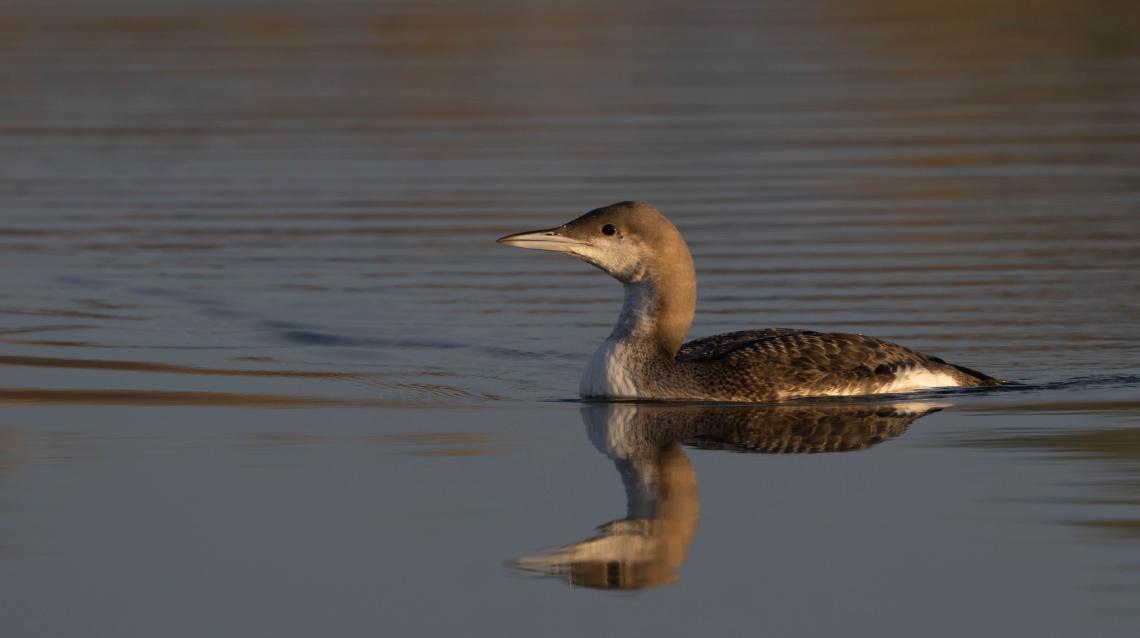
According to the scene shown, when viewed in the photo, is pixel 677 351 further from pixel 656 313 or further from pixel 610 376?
pixel 610 376

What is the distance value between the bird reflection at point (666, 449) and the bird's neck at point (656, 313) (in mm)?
363

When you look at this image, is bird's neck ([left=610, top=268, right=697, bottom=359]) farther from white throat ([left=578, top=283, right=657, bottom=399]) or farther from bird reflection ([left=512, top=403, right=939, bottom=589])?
bird reflection ([left=512, top=403, right=939, bottom=589])

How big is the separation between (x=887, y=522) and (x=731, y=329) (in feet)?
16.4

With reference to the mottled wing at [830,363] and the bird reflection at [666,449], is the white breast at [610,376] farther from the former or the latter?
the mottled wing at [830,363]

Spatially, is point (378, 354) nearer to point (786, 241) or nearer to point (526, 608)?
point (786, 241)

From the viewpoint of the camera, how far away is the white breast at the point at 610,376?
9500 millimetres

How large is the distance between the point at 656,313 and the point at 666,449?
1.53 meters

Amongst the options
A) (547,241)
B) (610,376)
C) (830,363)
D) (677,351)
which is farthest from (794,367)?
(547,241)

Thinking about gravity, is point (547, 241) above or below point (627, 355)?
above

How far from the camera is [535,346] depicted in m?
11.4

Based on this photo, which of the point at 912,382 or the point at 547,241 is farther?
the point at 912,382

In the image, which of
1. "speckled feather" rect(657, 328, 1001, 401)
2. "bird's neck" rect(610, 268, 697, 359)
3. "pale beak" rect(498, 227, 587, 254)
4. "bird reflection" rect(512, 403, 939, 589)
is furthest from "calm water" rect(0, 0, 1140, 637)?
"pale beak" rect(498, 227, 587, 254)

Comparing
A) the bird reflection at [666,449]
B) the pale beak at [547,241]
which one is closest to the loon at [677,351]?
the pale beak at [547,241]

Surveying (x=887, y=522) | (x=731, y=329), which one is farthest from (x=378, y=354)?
(x=887, y=522)
